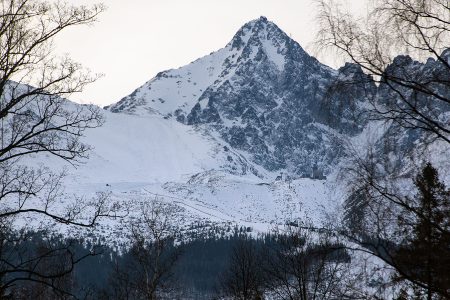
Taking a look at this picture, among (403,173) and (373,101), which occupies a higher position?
(373,101)

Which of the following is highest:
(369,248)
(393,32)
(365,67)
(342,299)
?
(393,32)

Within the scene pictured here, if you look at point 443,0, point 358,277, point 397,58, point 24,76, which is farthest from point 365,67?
point 24,76

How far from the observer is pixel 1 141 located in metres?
8.62

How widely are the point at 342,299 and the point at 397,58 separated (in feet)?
12.2

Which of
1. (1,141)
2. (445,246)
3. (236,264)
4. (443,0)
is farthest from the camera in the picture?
(236,264)

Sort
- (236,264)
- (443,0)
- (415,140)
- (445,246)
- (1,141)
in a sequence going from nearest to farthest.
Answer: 1. (445,246)
2. (443,0)
3. (415,140)
4. (1,141)
5. (236,264)

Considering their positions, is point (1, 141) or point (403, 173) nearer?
point (403, 173)

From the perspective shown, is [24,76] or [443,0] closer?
[443,0]

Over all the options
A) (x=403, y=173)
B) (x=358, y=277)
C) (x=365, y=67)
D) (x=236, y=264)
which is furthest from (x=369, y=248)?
(x=236, y=264)

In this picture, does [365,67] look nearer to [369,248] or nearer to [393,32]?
[393,32]

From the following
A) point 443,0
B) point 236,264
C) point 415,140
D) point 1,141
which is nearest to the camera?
point 443,0

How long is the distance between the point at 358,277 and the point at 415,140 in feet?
7.77

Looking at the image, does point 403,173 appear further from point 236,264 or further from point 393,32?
point 236,264

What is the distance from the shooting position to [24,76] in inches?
340
